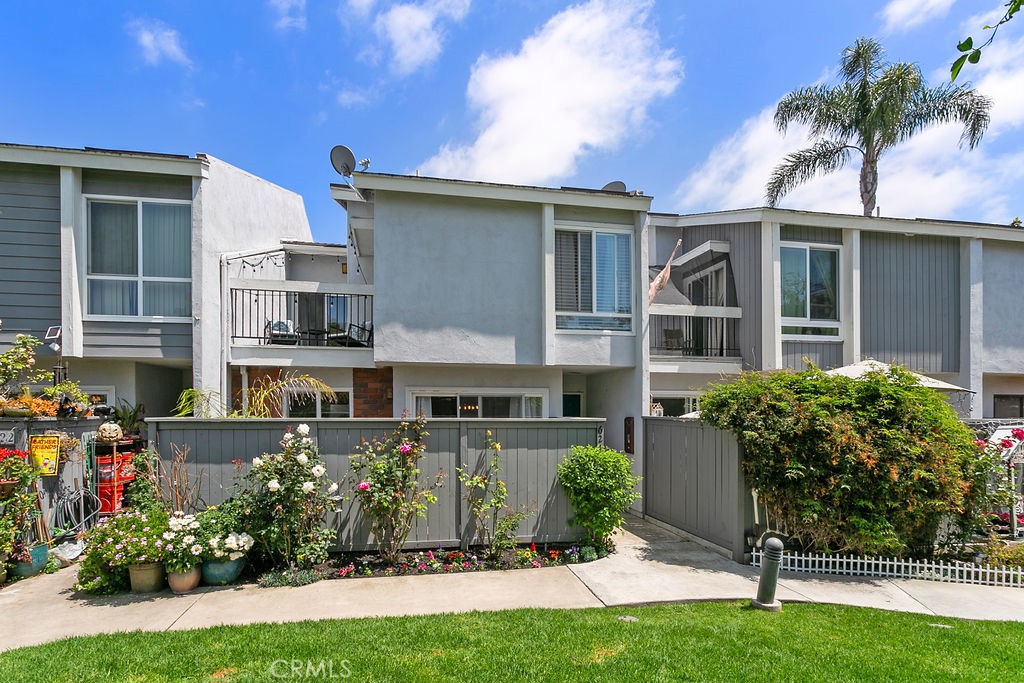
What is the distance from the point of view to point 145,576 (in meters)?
Answer: 5.41

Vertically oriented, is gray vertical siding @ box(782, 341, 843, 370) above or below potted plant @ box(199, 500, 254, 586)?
above

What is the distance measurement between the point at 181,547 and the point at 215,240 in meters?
5.94

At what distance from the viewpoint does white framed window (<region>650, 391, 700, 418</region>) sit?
1088cm

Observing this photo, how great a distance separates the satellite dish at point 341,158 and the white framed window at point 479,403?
570cm

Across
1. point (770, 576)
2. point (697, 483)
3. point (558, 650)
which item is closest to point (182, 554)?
point (558, 650)

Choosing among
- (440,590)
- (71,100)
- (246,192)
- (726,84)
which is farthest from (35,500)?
(726,84)

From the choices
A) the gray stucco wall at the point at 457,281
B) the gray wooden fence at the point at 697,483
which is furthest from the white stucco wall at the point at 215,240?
the gray wooden fence at the point at 697,483

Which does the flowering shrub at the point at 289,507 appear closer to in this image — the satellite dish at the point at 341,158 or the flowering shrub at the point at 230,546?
the flowering shrub at the point at 230,546

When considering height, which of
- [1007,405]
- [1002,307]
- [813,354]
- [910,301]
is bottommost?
[1007,405]

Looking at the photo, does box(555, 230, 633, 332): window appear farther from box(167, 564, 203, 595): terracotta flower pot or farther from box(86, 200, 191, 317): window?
box(86, 200, 191, 317): window

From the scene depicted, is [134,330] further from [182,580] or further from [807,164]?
[807,164]

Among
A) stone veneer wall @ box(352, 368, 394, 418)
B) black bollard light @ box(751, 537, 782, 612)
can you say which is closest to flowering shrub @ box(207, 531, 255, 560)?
stone veneer wall @ box(352, 368, 394, 418)

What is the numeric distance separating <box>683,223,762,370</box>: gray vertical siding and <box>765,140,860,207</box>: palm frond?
23.6ft

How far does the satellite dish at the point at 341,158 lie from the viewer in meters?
11.5
